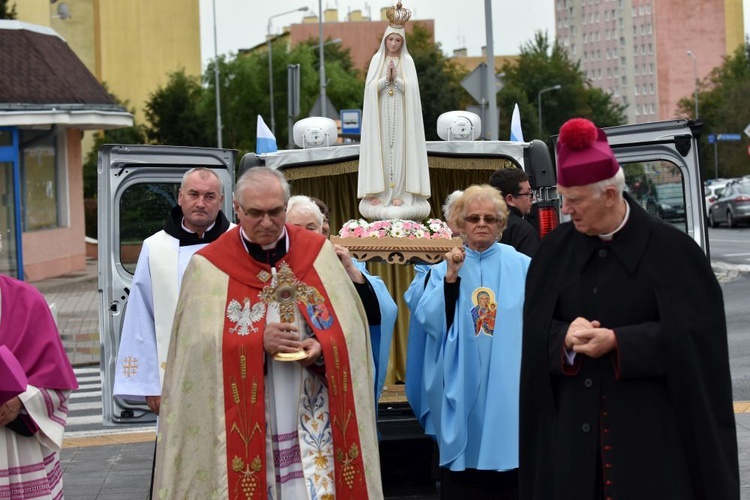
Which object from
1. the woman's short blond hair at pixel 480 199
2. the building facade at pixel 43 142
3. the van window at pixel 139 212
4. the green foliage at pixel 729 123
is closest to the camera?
the woman's short blond hair at pixel 480 199

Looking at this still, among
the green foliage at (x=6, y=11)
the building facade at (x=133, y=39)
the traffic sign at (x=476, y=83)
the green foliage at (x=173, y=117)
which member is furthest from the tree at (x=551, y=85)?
the traffic sign at (x=476, y=83)

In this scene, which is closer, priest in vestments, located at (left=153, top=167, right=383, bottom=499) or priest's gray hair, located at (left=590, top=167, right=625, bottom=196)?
priest's gray hair, located at (left=590, top=167, right=625, bottom=196)

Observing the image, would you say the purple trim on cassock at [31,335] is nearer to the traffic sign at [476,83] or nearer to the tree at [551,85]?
the traffic sign at [476,83]

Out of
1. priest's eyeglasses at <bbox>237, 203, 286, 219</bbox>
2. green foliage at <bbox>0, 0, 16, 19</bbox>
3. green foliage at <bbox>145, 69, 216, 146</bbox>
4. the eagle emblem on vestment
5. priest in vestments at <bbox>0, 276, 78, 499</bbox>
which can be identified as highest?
green foliage at <bbox>0, 0, 16, 19</bbox>

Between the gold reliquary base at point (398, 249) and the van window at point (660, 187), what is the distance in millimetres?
2367

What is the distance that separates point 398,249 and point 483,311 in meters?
1.56

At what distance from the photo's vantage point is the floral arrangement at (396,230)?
8711 mm

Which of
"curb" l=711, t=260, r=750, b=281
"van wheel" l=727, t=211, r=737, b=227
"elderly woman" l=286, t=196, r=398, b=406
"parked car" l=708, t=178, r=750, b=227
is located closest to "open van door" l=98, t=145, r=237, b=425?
"elderly woman" l=286, t=196, r=398, b=406

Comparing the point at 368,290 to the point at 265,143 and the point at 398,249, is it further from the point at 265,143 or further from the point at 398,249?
the point at 265,143

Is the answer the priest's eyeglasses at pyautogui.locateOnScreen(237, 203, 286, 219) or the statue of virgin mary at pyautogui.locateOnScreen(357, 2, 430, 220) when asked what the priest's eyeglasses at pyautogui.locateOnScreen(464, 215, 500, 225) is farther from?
the statue of virgin mary at pyautogui.locateOnScreen(357, 2, 430, 220)

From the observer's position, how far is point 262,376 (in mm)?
5492

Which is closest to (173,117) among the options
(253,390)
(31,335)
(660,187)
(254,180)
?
(660,187)

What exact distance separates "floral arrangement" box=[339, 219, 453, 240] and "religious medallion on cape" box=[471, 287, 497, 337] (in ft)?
5.13

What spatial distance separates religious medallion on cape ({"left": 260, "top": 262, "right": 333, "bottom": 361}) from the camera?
5492 millimetres
